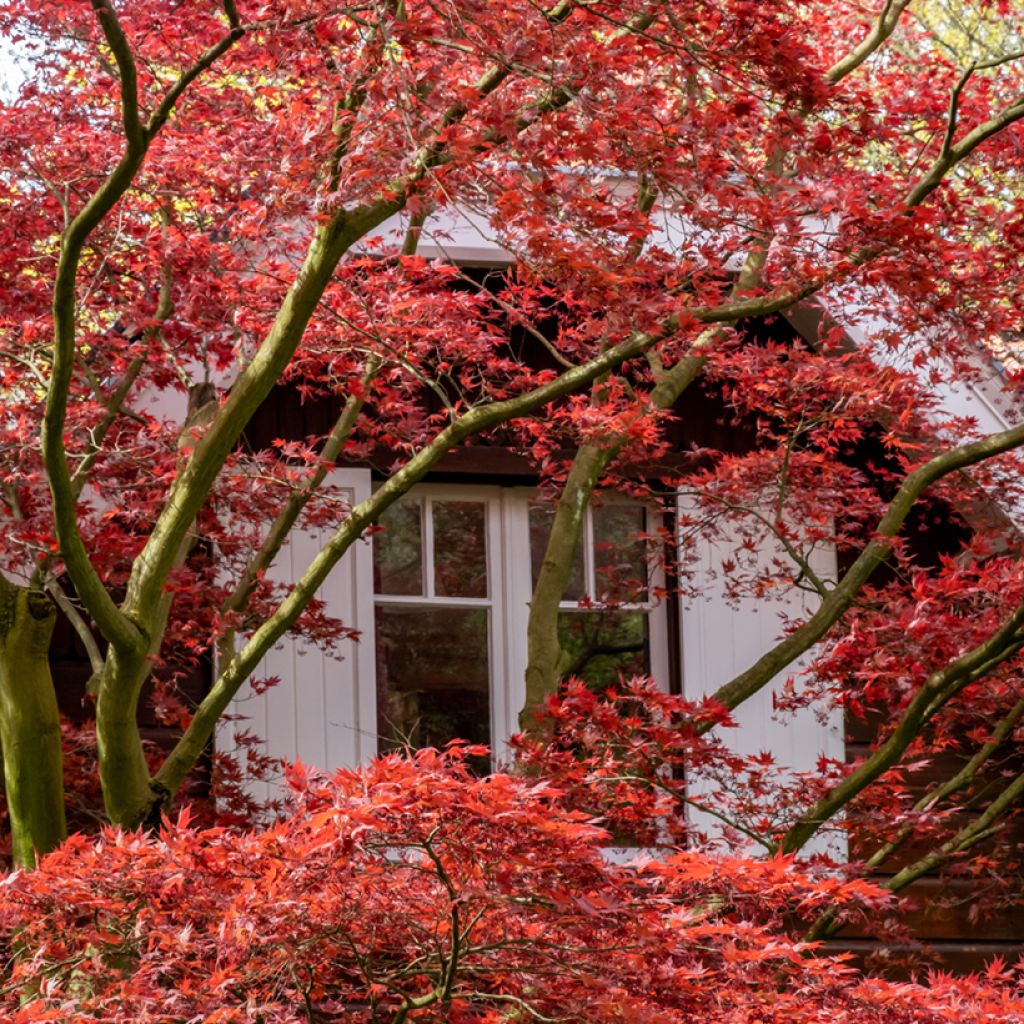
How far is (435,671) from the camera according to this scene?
8.84 meters

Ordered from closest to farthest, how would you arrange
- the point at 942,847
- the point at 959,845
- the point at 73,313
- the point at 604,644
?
the point at 73,313, the point at 959,845, the point at 942,847, the point at 604,644

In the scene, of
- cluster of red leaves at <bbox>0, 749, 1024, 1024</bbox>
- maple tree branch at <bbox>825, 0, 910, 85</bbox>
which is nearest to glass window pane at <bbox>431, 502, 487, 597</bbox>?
maple tree branch at <bbox>825, 0, 910, 85</bbox>

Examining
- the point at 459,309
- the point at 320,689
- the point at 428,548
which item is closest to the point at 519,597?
the point at 428,548

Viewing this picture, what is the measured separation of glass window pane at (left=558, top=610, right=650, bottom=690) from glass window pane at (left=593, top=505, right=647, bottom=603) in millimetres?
143

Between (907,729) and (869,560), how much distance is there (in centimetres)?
81

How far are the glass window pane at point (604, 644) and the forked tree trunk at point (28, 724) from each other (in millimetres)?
3675

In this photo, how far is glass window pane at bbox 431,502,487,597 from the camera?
892 centimetres

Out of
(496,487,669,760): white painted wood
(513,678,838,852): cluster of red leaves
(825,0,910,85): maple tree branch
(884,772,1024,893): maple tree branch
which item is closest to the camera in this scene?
(513,678,838,852): cluster of red leaves

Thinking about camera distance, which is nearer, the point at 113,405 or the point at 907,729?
the point at 907,729

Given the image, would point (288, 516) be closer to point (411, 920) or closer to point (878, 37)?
point (411, 920)

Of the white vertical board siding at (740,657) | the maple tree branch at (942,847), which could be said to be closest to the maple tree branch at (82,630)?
the maple tree branch at (942,847)

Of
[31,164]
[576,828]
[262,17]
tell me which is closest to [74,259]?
[262,17]

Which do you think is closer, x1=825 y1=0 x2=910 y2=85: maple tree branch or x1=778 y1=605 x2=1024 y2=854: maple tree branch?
x1=778 y1=605 x2=1024 y2=854: maple tree branch

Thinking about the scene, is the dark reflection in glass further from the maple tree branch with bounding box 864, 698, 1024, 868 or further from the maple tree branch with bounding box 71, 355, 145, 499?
the maple tree branch with bounding box 864, 698, 1024, 868
